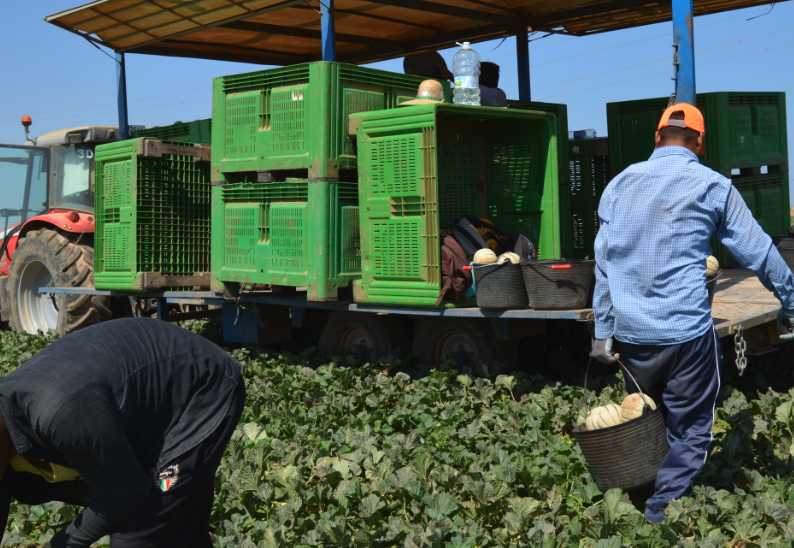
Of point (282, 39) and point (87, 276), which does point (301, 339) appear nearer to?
point (87, 276)

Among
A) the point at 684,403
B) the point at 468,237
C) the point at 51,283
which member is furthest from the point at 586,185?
the point at 51,283

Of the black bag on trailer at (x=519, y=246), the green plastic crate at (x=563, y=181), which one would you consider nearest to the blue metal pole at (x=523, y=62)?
the green plastic crate at (x=563, y=181)

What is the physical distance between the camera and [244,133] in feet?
25.0

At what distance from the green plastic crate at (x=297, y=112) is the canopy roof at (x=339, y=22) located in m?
1.13

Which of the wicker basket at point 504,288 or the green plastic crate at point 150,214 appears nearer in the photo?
the wicker basket at point 504,288

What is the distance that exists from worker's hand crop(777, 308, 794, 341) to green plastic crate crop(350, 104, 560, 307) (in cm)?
278

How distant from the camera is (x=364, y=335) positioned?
7715 millimetres

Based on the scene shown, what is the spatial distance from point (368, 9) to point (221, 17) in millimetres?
1737

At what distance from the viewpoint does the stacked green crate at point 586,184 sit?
9.34 metres

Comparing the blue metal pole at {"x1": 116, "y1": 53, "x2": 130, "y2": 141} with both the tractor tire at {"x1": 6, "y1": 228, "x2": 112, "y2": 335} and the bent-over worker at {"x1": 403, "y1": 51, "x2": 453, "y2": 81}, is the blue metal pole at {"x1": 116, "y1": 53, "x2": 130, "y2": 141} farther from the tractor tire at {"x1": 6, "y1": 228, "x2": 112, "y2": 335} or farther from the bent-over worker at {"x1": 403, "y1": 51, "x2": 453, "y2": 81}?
the bent-over worker at {"x1": 403, "y1": 51, "x2": 453, "y2": 81}

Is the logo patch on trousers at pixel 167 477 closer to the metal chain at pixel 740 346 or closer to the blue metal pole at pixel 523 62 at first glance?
Result: the metal chain at pixel 740 346

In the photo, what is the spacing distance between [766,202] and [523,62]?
3.44 m

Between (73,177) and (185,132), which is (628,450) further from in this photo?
(73,177)

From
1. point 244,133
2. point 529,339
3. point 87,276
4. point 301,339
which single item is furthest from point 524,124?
point 87,276
